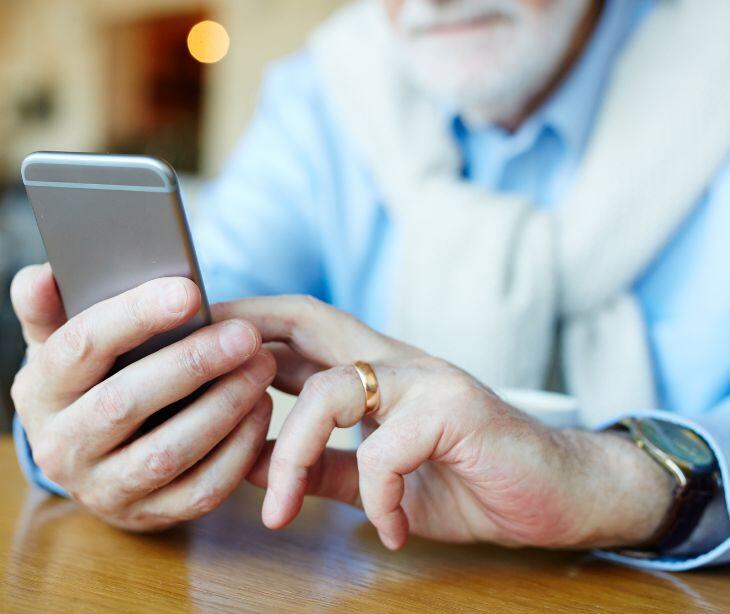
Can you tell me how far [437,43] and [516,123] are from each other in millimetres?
163

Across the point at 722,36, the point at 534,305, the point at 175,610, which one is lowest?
Answer: the point at 534,305

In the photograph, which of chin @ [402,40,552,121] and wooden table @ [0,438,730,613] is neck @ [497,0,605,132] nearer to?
chin @ [402,40,552,121]

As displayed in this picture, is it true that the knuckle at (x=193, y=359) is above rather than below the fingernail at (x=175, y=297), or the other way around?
below

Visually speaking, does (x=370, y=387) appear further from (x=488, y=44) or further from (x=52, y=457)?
(x=488, y=44)

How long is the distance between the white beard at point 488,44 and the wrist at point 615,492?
0.61 metres

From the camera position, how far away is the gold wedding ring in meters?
0.48

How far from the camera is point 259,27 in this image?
181 inches

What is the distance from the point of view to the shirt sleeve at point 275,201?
3.68 ft

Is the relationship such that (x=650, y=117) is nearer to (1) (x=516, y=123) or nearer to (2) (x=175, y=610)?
(1) (x=516, y=123)

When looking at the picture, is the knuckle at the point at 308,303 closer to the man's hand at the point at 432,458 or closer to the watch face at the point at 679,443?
the man's hand at the point at 432,458

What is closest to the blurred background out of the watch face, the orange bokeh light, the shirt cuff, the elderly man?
the orange bokeh light

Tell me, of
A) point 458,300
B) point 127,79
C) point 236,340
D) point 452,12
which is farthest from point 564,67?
point 127,79

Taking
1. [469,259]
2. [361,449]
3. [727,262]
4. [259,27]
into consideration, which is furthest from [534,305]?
[259,27]

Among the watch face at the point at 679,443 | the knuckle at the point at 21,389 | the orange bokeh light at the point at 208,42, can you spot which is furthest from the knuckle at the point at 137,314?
the orange bokeh light at the point at 208,42
